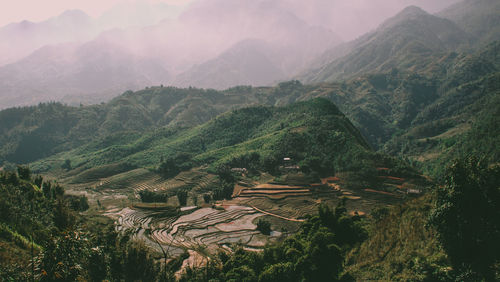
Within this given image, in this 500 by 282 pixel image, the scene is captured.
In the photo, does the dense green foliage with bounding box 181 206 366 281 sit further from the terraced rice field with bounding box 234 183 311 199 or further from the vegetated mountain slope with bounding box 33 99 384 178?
the vegetated mountain slope with bounding box 33 99 384 178

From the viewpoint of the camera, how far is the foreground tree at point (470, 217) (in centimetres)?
1802

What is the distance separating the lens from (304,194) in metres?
52.4

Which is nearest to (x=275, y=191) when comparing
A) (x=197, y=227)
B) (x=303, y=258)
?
(x=197, y=227)

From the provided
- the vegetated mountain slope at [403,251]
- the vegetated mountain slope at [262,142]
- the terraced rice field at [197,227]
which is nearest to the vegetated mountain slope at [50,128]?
the vegetated mountain slope at [262,142]

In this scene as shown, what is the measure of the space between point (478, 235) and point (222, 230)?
3119 cm

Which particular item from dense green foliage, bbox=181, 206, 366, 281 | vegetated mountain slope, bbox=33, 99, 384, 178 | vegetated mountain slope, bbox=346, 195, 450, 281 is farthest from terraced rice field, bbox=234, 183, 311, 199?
vegetated mountain slope, bbox=346, 195, 450, 281

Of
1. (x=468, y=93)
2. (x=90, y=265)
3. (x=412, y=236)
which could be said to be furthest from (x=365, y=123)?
(x=90, y=265)

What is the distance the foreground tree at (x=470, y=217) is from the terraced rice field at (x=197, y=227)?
22974mm

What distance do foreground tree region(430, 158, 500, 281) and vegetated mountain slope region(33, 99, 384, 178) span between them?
3982cm

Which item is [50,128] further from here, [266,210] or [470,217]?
[470,217]

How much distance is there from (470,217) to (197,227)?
34.2m

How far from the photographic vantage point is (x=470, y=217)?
18.9 m

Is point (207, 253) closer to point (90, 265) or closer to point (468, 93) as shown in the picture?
point (90, 265)

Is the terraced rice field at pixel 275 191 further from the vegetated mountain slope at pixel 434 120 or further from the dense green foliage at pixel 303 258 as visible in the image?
the vegetated mountain slope at pixel 434 120
